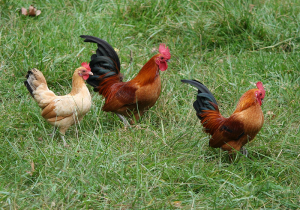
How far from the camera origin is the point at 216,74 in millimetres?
5914

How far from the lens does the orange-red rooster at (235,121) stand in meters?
4.07

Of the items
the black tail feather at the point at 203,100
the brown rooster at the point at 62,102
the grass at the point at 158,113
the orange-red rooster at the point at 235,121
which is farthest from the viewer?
the brown rooster at the point at 62,102

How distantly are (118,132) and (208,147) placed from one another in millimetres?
1122

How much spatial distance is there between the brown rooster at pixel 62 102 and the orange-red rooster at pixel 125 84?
1.42 ft

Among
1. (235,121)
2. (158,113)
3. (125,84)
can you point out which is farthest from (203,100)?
(125,84)

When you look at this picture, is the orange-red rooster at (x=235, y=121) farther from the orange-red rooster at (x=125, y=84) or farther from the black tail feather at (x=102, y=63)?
the black tail feather at (x=102, y=63)

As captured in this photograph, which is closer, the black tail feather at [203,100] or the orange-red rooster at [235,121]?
the orange-red rooster at [235,121]

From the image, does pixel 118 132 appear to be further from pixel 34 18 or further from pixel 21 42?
pixel 34 18

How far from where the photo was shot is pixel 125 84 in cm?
510

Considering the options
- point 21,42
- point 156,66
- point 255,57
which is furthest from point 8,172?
point 255,57

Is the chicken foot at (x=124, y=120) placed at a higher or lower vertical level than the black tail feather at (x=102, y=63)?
lower

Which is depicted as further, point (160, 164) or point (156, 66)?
point (156, 66)

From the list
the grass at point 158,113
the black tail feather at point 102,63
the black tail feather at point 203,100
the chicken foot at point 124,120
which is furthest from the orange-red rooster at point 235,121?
the black tail feather at point 102,63

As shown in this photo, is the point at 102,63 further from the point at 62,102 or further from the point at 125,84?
the point at 62,102
